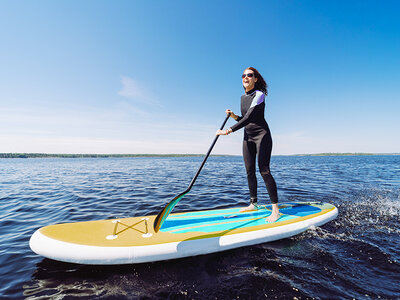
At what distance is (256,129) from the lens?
380 cm

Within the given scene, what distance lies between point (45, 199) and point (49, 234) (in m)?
5.85

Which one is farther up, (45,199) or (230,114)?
(230,114)

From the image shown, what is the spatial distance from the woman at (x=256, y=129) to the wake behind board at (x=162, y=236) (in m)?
0.50

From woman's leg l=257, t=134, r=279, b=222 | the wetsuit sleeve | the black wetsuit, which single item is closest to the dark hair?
the black wetsuit

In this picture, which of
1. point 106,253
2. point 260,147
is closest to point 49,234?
point 106,253

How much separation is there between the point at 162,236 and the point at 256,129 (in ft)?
8.91

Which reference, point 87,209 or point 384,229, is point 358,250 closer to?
point 384,229

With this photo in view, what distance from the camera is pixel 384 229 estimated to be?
3824 mm

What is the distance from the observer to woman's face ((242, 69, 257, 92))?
386 cm

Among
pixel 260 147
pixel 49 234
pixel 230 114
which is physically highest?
pixel 230 114

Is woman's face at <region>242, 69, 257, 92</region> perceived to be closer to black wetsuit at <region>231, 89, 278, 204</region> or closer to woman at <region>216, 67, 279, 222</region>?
woman at <region>216, 67, 279, 222</region>

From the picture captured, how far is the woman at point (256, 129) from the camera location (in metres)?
3.58

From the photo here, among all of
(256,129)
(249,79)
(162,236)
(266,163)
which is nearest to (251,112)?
(256,129)

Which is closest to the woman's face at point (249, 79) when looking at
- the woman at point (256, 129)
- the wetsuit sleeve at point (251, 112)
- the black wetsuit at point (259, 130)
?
the woman at point (256, 129)
